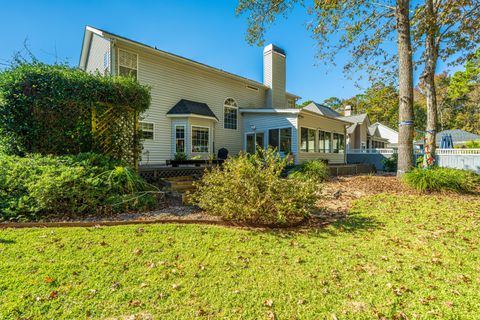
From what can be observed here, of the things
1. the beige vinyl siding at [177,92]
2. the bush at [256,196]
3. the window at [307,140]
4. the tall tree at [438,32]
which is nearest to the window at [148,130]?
the beige vinyl siding at [177,92]

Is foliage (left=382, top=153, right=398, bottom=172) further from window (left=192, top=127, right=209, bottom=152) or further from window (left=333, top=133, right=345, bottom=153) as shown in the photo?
window (left=192, top=127, right=209, bottom=152)

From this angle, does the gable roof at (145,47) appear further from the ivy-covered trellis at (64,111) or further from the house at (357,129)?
the house at (357,129)

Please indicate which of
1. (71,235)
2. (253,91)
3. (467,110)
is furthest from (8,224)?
(467,110)

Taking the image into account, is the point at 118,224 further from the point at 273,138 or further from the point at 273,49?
the point at 273,49

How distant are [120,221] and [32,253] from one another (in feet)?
4.42

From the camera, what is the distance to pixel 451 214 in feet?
16.6

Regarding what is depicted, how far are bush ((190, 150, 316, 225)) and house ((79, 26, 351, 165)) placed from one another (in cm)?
644

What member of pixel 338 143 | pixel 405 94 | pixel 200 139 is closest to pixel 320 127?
pixel 338 143

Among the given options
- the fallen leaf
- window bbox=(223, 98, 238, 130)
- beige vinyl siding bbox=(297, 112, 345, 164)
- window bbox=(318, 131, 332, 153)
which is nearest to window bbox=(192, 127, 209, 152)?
window bbox=(223, 98, 238, 130)

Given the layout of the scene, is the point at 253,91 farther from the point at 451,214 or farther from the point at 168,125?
the point at 451,214

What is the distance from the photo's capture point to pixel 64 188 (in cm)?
451

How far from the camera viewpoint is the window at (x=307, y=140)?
13.2 metres

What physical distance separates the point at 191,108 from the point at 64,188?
27.0ft

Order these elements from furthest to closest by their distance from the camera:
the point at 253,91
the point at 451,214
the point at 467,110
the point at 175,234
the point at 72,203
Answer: the point at 467,110, the point at 253,91, the point at 451,214, the point at 72,203, the point at 175,234
